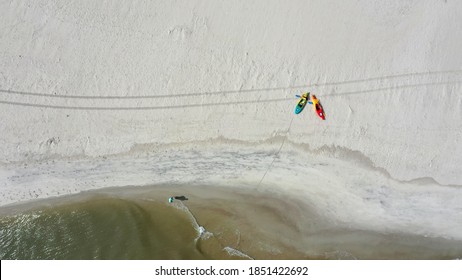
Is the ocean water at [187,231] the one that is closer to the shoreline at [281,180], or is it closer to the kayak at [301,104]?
the shoreline at [281,180]

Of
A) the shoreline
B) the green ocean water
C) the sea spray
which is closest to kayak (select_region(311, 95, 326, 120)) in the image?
the shoreline

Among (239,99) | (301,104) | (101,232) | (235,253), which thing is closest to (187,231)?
(235,253)

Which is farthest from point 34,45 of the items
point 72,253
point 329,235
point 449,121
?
point 449,121

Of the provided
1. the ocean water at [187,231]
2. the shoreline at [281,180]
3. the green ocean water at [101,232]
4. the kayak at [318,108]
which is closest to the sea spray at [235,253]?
the ocean water at [187,231]

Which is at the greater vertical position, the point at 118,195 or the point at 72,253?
the point at 118,195

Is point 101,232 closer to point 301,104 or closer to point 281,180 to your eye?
point 281,180

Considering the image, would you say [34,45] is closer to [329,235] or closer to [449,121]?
[329,235]
